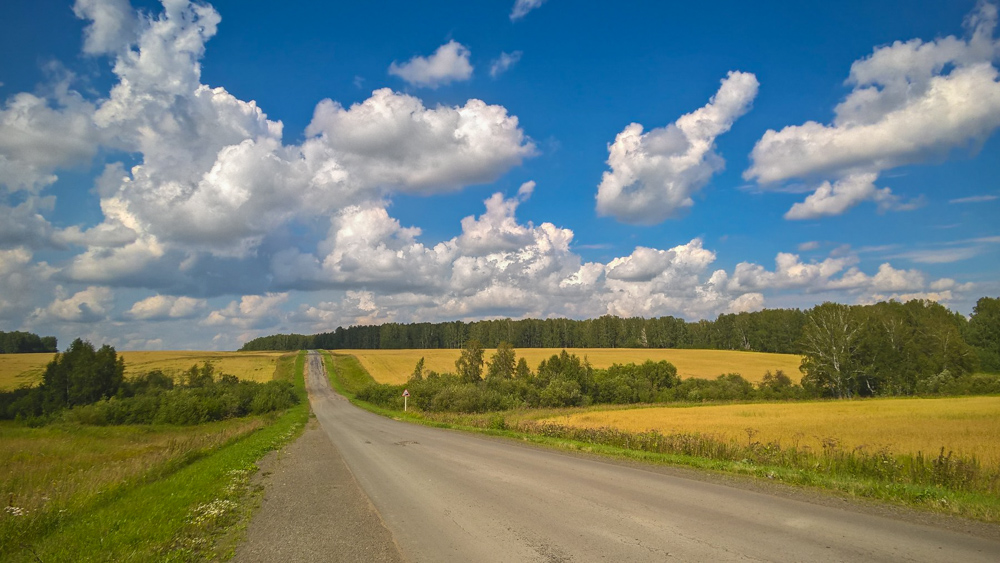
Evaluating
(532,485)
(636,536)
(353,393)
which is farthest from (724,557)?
(353,393)

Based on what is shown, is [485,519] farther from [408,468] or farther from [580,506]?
[408,468]

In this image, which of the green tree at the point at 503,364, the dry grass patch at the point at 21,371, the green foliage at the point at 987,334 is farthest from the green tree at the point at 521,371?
the green foliage at the point at 987,334

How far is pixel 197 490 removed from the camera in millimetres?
12523

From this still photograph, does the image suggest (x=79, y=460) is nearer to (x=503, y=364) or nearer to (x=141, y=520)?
(x=141, y=520)

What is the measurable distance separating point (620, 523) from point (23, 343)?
19084 centimetres

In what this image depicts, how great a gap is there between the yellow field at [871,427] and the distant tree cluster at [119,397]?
136ft

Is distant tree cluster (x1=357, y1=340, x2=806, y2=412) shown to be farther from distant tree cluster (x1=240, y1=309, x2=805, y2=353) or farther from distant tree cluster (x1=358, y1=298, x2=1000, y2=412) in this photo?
distant tree cluster (x1=240, y1=309, x2=805, y2=353)

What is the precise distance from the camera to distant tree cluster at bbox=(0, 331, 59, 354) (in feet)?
448

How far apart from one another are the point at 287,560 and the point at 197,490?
23.5 ft

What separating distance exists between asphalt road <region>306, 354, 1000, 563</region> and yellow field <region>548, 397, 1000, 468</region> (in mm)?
8206

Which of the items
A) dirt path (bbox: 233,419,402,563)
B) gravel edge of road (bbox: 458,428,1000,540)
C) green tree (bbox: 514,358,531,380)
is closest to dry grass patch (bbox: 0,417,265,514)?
dirt path (bbox: 233,419,402,563)

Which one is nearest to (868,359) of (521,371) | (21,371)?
(521,371)

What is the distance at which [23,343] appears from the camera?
139m

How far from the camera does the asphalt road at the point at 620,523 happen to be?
6691 mm
